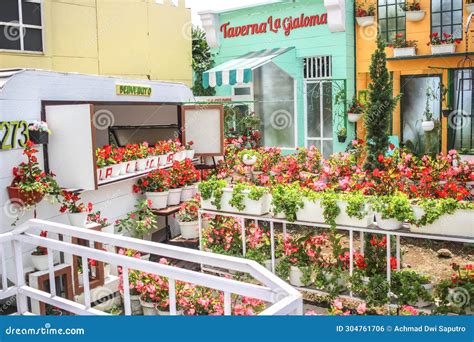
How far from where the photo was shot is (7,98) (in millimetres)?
6488

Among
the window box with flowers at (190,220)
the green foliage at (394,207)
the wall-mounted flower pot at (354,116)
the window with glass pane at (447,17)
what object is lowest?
Result: the window box with flowers at (190,220)

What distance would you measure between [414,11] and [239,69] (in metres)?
4.68

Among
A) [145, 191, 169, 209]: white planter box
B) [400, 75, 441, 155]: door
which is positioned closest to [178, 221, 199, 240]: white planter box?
[145, 191, 169, 209]: white planter box

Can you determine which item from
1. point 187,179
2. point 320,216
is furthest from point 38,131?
point 320,216

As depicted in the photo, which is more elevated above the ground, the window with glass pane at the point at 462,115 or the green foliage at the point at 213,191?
the window with glass pane at the point at 462,115

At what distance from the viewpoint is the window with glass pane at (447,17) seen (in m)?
13.3

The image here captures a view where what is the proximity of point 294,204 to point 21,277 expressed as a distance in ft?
11.0

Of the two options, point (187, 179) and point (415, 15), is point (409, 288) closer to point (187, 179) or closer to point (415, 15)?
point (187, 179)

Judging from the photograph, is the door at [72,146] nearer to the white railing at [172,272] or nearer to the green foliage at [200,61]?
the white railing at [172,272]

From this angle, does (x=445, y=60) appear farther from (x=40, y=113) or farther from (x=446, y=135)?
(x=40, y=113)

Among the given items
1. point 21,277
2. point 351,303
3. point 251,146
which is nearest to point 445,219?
point 351,303

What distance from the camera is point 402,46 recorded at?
1402 centimetres

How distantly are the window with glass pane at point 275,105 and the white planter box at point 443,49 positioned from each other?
409cm

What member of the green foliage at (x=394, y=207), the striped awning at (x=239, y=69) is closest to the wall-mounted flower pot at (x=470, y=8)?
the striped awning at (x=239, y=69)
